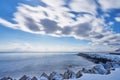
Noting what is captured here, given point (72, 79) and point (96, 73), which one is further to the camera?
point (96, 73)

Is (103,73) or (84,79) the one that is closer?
(84,79)

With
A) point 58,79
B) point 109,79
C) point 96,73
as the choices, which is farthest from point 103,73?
point 58,79

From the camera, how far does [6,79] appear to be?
46.5 feet

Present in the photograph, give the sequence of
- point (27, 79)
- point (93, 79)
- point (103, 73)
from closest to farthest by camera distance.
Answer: point (93, 79)
point (27, 79)
point (103, 73)

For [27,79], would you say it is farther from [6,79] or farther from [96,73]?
[96,73]

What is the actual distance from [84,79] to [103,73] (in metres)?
3.23

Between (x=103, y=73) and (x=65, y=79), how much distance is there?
162 inches

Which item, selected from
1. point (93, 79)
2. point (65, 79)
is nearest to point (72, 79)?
point (65, 79)

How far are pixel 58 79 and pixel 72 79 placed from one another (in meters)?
1.14

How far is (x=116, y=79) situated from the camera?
12219 millimetres

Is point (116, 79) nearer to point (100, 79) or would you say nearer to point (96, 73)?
point (100, 79)

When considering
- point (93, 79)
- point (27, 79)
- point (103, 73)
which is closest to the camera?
point (93, 79)

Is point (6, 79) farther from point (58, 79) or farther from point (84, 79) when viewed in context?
point (84, 79)

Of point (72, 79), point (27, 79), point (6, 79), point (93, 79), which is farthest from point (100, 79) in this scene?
point (6, 79)
